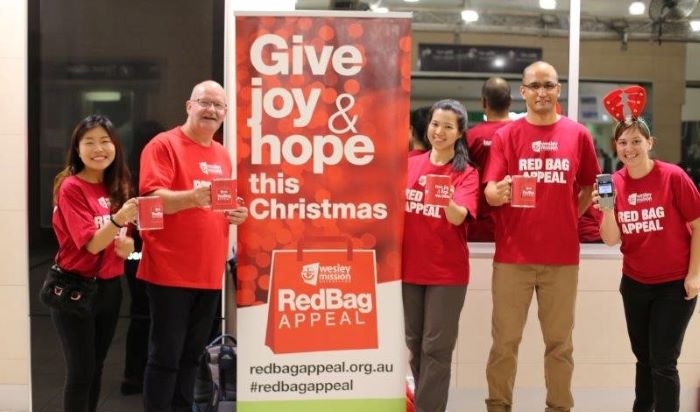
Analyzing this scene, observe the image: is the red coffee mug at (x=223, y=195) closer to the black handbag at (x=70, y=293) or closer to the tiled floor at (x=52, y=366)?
the black handbag at (x=70, y=293)

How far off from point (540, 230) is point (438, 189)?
0.65m

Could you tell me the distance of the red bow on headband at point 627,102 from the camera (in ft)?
10.2

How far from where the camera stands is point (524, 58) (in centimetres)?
564

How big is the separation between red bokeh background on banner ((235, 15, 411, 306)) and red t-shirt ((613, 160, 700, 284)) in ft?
3.67

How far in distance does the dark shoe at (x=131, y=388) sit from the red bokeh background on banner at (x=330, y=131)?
140cm

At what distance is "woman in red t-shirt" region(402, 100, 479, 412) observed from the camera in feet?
9.75

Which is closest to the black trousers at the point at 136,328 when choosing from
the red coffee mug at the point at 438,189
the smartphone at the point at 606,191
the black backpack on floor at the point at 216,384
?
the black backpack on floor at the point at 216,384

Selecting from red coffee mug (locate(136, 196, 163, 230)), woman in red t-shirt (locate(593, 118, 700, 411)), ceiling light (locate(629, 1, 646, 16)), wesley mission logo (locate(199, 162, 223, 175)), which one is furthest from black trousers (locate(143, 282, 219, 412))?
ceiling light (locate(629, 1, 646, 16))

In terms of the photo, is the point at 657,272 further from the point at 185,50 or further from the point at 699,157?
the point at 185,50

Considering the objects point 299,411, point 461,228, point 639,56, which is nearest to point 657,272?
point 461,228

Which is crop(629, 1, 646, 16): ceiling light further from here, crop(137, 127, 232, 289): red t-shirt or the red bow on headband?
crop(137, 127, 232, 289): red t-shirt

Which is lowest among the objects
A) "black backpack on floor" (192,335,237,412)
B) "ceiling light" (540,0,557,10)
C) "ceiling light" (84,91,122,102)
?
"black backpack on floor" (192,335,237,412)

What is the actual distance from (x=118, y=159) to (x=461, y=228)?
1.47 metres

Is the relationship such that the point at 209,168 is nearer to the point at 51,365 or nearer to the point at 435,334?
the point at 435,334
